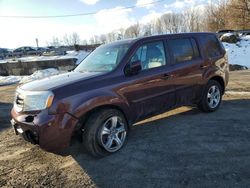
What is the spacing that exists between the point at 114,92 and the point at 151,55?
111cm

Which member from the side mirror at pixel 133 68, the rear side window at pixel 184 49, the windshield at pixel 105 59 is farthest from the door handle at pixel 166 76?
the windshield at pixel 105 59

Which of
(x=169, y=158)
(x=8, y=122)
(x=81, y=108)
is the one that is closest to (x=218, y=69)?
(x=169, y=158)

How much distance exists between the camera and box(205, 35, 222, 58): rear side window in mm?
6422

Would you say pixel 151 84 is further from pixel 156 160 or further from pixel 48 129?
pixel 48 129

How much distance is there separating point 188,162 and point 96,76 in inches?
73.9

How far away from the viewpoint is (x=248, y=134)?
5.07 metres

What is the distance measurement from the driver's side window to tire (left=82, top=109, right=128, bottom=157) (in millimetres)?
1021

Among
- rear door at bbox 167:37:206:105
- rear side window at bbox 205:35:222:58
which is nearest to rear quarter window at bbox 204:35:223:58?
rear side window at bbox 205:35:222:58

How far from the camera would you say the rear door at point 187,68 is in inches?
221

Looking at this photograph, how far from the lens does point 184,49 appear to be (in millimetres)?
5906

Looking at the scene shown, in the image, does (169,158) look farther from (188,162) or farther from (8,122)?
(8,122)

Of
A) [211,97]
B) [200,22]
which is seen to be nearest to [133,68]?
[211,97]

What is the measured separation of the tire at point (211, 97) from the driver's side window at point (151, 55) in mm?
1505

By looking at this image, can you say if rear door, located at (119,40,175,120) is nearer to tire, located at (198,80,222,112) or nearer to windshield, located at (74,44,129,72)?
windshield, located at (74,44,129,72)
